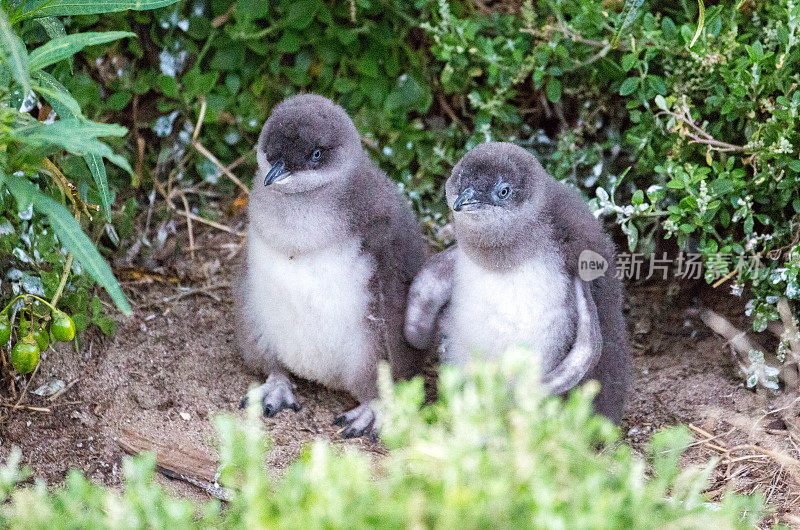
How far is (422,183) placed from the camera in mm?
5086

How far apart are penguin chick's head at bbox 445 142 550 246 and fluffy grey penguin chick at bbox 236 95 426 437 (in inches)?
19.5

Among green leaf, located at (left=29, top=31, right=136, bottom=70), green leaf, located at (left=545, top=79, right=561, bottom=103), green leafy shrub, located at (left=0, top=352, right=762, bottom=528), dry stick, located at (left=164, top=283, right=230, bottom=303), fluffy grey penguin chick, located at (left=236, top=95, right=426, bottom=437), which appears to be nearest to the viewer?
green leafy shrub, located at (left=0, top=352, right=762, bottom=528)

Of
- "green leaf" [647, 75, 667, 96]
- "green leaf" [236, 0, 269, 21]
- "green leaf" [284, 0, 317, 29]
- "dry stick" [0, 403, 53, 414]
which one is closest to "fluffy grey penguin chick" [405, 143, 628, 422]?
A: "green leaf" [647, 75, 667, 96]

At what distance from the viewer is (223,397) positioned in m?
4.15

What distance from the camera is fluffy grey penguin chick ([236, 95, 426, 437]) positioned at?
364cm

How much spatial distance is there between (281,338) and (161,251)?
1313 mm

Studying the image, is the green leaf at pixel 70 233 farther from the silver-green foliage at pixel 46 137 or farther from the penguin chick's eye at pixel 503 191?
the penguin chick's eye at pixel 503 191

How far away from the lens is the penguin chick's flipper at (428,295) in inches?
149

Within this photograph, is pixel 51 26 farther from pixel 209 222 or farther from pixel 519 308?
pixel 519 308

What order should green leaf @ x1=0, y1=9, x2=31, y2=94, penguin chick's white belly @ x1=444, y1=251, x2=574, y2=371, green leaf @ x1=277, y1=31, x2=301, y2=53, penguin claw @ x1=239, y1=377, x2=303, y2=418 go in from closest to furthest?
green leaf @ x1=0, y1=9, x2=31, y2=94 → penguin chick's white belly @ x1=444, y1=251, x2=574, y2=371 → penguin claw @ x1=239, y1=377, x2=303, y2=418 → green leaf @ x1=277, y1=31, x2=301, y2=53

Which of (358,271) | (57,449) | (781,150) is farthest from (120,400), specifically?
(781,150)

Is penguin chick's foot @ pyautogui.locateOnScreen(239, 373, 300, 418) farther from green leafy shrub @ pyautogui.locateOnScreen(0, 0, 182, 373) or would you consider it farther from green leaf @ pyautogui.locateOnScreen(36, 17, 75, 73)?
green leaf @ pyautogui.locateOnScreen(36, 17, 75, 73)

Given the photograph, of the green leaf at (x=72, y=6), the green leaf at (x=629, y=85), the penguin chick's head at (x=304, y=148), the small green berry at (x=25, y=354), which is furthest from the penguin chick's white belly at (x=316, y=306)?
the green leaf at (x=629, y=85)

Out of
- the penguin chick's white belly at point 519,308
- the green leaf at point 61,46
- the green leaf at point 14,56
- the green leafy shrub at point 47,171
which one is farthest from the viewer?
the penguin chick's white belly at point 519,308
